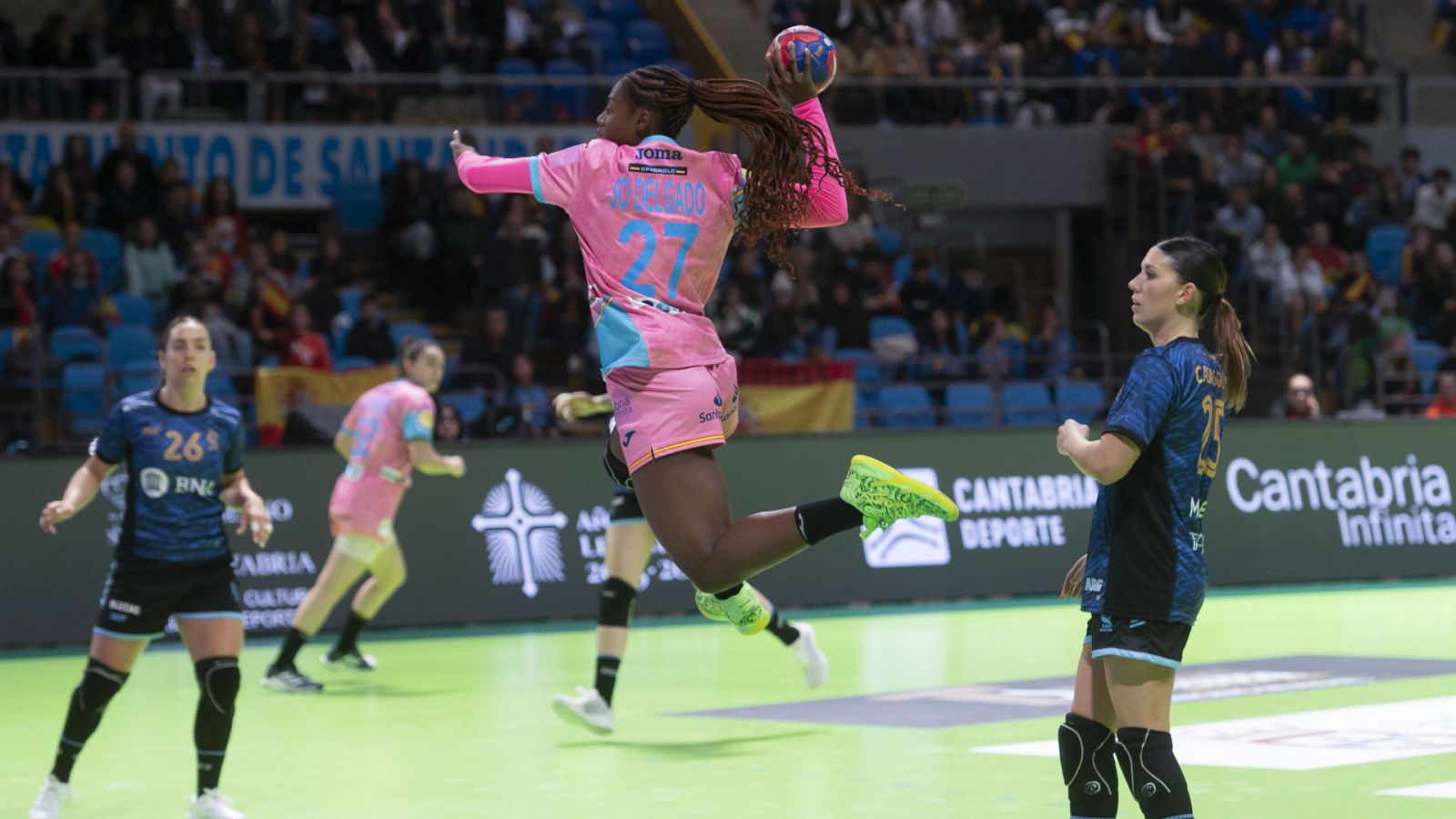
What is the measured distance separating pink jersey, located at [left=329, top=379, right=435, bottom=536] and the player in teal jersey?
4.22m

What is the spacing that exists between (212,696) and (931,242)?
17.9 m

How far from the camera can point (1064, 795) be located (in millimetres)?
7781

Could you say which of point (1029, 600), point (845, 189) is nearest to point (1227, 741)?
point (845, 189)

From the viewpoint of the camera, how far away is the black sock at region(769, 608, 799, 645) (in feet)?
34.0

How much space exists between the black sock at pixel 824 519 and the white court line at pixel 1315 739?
3.41 m

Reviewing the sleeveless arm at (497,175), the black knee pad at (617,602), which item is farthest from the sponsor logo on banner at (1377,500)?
the sleeveless arm at (497,175)

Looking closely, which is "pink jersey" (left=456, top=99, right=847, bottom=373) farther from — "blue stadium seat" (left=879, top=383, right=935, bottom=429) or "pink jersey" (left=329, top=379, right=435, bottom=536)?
"blue stadium seat" (left=879, top=383, right=935, bottom=429)

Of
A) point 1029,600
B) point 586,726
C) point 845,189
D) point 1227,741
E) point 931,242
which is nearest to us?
point 845,189

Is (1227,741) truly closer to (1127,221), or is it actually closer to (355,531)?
(355,531)

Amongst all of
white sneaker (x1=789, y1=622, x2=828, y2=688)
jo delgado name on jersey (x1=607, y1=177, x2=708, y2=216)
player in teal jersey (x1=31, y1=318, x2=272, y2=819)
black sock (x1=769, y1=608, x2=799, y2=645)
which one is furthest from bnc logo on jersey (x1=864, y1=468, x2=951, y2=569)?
jo delgado name on jersey (x1=607, y1=177, x2=708, y2=216)

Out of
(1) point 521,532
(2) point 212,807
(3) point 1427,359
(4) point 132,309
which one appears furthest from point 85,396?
(3) point 1427,359

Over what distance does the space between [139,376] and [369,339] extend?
7.80 ft

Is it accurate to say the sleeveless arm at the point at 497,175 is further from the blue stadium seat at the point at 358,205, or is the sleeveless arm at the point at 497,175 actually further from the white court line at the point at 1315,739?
the blue stadium seat at the point at 358,205

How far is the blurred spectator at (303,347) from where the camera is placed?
17.6 m
